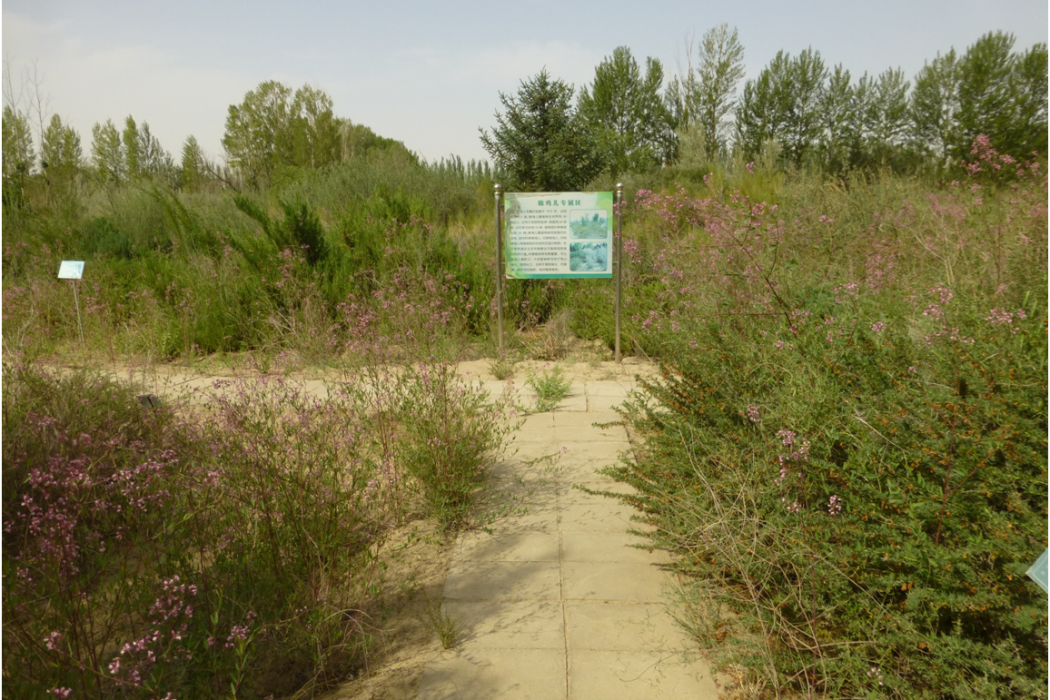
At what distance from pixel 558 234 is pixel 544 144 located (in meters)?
11.0

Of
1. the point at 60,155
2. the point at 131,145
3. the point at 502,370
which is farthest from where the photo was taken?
the point at 131,145

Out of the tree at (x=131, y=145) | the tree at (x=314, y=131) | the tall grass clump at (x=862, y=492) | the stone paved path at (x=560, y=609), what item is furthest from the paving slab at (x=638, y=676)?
the tree at (x=131, y=145)

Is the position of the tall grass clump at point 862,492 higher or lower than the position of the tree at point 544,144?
lower

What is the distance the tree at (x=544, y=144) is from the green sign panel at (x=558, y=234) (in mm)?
10535

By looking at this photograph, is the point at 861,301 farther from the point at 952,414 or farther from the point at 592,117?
the point at 592,117

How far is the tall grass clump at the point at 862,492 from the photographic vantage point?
73.5 inches

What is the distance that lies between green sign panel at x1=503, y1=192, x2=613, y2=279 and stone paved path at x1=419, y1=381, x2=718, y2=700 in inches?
124

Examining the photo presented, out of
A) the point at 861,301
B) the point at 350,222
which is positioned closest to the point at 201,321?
the point at 350,222

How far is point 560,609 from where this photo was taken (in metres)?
2.65

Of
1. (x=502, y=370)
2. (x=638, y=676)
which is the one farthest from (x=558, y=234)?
(x=638, y=676)

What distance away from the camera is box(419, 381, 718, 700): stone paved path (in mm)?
2230

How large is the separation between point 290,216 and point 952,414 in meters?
7.09

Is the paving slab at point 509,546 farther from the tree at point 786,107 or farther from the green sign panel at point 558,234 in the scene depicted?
the tree at point 786,107

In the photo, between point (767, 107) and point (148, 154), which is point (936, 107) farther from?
point (148, 154)
